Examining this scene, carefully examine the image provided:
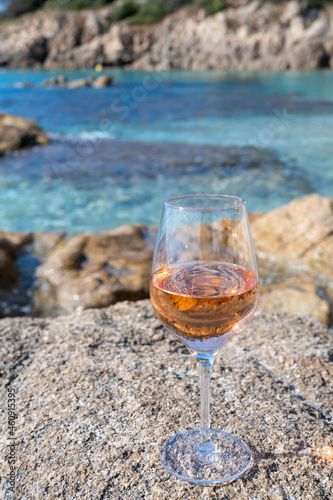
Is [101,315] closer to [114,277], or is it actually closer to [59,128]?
[114,277]

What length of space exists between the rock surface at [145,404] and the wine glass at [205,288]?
0.21 feet

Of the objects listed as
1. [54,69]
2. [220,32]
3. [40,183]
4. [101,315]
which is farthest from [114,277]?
[54,69]

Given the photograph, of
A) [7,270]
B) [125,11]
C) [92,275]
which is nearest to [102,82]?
[125,11]

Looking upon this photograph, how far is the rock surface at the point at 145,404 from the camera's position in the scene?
116 cm

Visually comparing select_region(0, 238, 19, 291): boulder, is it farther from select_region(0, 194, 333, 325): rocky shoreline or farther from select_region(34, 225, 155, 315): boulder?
select_region(34, 225, 155, 315): boulder

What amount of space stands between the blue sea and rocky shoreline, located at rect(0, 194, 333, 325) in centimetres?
220

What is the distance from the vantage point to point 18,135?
13.6m

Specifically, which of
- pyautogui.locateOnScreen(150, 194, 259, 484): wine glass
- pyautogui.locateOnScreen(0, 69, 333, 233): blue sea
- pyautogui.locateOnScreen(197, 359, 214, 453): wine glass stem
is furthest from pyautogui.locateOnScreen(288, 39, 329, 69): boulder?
pyautogui.locateOnScreen(197, 359, 214, 453): wine glass stem

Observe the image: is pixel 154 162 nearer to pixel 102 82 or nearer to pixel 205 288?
pixel 205 288

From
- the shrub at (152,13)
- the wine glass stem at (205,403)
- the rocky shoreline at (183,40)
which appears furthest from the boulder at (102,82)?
the wine glass stem at (205,403)

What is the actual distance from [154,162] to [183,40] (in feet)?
162

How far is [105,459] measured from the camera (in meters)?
1.23

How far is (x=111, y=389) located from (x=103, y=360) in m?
0.17

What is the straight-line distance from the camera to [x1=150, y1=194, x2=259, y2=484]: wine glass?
1.09m
